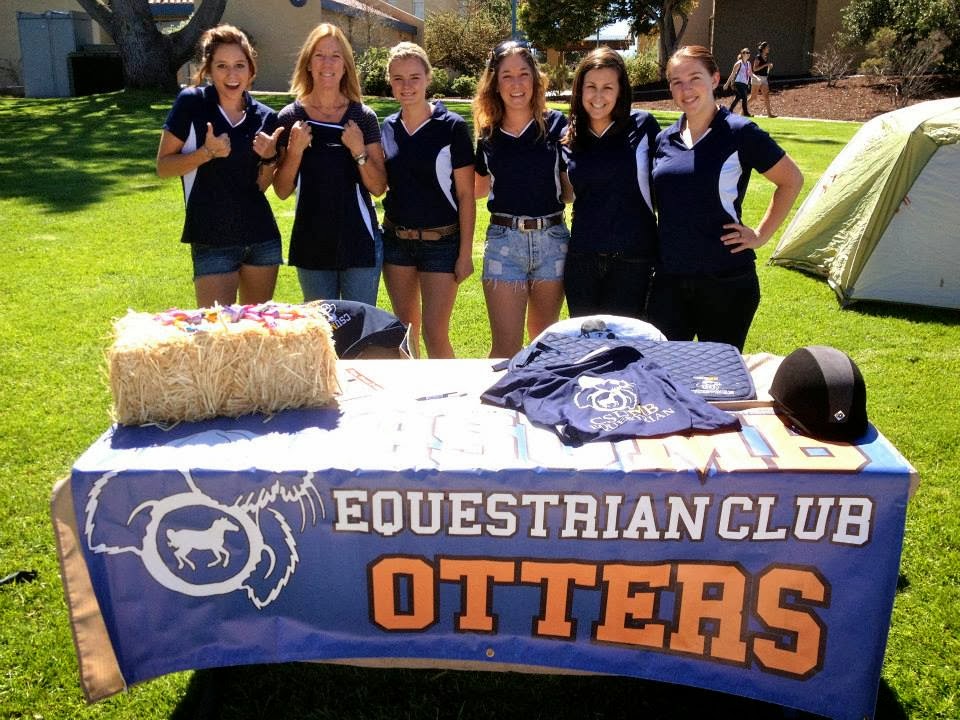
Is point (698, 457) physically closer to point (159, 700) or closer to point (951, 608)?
point (951, 608)

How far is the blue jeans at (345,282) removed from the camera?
13.0 ft

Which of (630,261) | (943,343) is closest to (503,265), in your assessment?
(630,261)

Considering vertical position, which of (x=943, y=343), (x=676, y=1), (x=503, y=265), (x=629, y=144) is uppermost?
(x=676, y=1)

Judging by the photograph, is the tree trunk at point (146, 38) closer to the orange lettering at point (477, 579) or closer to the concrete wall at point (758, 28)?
the orange lettering at point (477, 579)

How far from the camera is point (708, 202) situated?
342 centimetres

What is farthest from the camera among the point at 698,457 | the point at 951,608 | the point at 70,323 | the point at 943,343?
the point at 70,323

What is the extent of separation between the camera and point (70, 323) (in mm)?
6301

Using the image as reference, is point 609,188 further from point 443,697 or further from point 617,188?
point 443,697

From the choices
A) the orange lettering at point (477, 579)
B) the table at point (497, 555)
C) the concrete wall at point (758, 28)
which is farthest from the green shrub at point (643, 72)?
the orange lettering at point (477, 579)

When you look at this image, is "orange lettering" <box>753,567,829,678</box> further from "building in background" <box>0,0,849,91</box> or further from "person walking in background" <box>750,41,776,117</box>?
"building in background" <box>0,0,849,91</box>

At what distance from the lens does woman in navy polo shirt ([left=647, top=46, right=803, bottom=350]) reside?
340 centimetres

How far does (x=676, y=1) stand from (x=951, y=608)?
A: 26643 millimetres

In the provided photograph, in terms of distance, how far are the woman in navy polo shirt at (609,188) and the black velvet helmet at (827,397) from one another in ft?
4.28

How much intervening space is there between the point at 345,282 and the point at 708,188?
1746 millimetres
